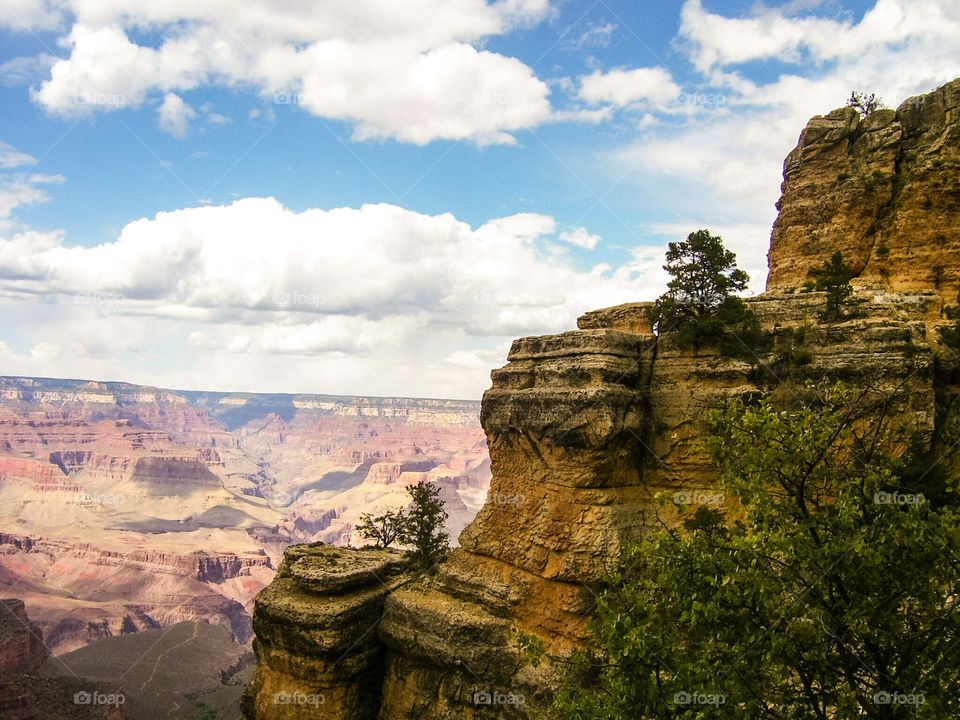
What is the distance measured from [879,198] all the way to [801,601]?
Answer: 1039 inches

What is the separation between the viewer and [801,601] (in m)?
11.5

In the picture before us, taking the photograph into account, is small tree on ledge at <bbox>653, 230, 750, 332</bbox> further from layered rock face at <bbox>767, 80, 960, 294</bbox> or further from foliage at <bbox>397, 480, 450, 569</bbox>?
foliage at <bbox>397, 480, 450, 569</bbox>

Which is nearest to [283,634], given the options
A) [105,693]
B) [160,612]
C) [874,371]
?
[874,371]

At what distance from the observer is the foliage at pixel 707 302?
26469mm

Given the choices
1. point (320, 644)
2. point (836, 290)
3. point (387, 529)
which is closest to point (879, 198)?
point (836, 290)

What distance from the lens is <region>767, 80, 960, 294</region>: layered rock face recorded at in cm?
2853

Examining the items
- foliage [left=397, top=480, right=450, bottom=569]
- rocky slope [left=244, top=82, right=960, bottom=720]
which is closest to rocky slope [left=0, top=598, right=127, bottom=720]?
rocky slope [left=244, top=82, right=960, bottom=720]

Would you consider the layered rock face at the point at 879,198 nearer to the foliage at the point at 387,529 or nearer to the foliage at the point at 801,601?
the foliage at the point at 801,601

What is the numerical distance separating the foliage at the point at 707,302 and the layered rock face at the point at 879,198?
659 centimetres

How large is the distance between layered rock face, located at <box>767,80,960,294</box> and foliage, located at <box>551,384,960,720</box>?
64.7ft

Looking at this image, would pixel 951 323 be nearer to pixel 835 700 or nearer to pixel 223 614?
pixel 835 700

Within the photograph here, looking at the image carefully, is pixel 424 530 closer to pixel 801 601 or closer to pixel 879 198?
pixel 801 601

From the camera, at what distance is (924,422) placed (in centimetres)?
2231

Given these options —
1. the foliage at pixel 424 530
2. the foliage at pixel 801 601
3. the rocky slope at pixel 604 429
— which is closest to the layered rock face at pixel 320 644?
the rocky slope at pixel 604 429
